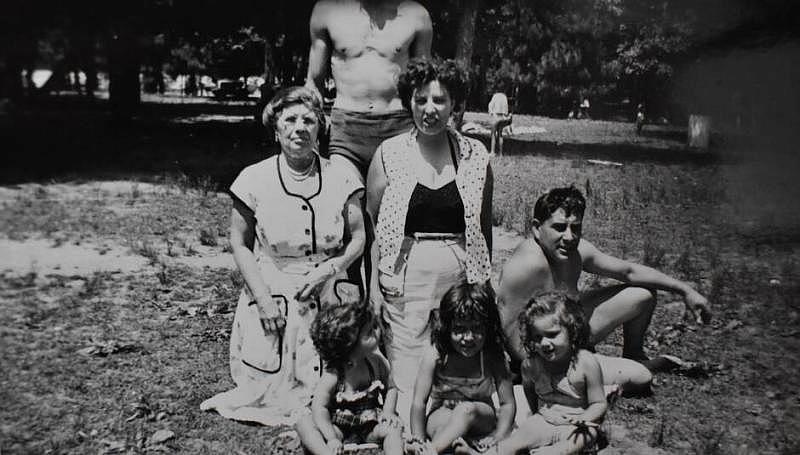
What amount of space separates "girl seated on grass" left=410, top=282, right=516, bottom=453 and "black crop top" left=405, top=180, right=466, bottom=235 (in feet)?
1.54

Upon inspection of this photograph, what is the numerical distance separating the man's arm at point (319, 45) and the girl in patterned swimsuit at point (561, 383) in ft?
6.00

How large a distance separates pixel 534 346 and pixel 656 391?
1354mm

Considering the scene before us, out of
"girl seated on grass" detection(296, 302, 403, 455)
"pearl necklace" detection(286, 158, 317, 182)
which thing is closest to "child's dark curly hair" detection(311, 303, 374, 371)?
"girl seated on grass" detection(296, 302, 403, 455)

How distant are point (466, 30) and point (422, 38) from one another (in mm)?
8874

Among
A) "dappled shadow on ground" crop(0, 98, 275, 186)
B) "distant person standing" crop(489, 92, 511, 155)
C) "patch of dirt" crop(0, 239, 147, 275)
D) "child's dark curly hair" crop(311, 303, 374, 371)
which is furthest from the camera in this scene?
"distant person standing" crop(489, 92, 511, 155)

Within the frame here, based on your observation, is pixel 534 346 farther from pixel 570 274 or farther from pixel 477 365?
pixel 570 274


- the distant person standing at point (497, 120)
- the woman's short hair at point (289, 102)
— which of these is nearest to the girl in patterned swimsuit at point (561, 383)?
the woman's short hair at point (289, 102)

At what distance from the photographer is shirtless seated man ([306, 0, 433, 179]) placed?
3721mm

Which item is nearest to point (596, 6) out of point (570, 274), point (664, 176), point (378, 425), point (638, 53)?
point (638, 53)

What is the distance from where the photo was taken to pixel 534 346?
9.37ft

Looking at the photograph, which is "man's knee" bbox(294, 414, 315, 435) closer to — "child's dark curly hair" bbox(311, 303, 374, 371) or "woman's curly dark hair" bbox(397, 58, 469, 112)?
"child's dark curly hair" bbox(311, 303, 374, 371)

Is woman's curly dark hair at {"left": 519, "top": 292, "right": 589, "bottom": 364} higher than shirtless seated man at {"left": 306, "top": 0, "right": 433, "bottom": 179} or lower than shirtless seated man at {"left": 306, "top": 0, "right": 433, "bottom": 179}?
lower

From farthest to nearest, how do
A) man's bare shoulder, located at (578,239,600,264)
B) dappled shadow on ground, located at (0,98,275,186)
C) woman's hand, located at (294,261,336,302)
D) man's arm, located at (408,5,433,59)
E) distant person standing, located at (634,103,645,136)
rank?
distant person standing, located at (634,103,645,136) → man's arm, located at (408,5,433,59) → dappled shadow on ground, located at (0,98,275,186) → man's bare shoulder, located at (578,239,600,264) → woman's hand, located at (294,261,336,302)

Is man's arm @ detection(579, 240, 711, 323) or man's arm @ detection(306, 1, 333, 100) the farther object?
man's arm @ detection(306, 1, 333, 100)
